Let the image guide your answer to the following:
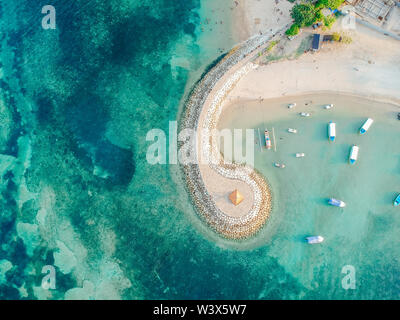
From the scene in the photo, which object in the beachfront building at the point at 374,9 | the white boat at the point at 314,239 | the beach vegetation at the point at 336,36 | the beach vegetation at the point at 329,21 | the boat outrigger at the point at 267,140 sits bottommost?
the white boat at the point at 314,239

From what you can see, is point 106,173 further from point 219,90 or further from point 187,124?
point 219,90

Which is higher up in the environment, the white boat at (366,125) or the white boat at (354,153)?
the white boat at (366,125)

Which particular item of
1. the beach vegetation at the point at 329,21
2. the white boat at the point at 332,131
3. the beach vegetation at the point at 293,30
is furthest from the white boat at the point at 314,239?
the beach vegetation at the point at 329,21

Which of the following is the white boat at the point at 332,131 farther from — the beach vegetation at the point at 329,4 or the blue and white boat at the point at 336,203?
the beach vegetation at the point at 329,4

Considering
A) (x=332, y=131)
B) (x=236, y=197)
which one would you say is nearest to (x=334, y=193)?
(x=332, y=131)

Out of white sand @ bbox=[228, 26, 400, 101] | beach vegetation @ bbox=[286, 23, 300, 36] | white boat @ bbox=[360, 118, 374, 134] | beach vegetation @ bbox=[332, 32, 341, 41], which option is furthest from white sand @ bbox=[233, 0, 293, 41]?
white boat @ bbox=[360, 118, 374, 134]

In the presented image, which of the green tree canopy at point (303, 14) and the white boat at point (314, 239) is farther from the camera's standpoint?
the white boat at point (314, 239)

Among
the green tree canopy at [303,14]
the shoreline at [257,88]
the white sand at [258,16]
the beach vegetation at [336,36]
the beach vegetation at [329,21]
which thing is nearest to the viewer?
the green tree canopy at [303,14]
